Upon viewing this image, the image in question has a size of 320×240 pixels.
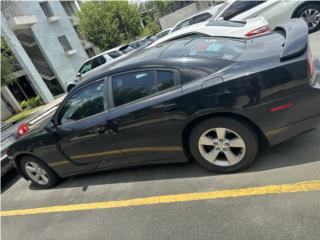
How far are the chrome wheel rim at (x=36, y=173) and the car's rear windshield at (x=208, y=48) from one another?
2.74 meters

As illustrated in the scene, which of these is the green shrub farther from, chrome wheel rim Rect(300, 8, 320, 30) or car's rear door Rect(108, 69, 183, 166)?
car's rear door Rect(108, 69, 183, 166)

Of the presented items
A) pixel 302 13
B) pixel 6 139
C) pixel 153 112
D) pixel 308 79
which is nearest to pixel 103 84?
pixel 153 112

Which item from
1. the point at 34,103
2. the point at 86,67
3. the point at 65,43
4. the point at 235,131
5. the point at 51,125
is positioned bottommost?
the point at 34,103

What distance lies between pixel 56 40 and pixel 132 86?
21186 millimetres

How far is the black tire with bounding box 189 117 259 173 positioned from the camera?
3.21 metres

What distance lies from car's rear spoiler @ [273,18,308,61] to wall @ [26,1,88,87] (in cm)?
2066

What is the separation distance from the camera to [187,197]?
11.3 ft

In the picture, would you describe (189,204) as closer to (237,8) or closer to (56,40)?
(237,8)

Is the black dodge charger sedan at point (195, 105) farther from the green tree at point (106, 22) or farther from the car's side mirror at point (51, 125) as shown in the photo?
the green tree at point (106, 22)

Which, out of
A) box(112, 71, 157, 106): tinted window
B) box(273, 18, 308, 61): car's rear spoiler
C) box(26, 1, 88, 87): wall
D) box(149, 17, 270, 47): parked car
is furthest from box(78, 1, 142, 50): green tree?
box(273, 18, 308, 61): car's rear spoiler

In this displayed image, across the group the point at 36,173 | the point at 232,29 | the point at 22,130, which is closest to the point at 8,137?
the point at 22,130

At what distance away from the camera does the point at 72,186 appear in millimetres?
4742

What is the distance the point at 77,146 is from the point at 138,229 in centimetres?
157

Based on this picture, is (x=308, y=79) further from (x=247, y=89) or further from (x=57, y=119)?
(x=57, y=119)
